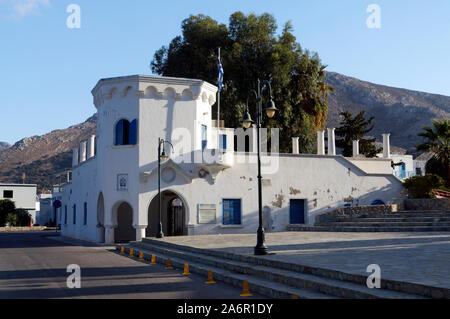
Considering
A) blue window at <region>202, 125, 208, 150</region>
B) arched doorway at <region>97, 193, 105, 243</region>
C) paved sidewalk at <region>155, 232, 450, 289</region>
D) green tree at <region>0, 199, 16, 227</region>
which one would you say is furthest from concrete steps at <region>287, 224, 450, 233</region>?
green tree at <region>0, 199, 16, 227</region>

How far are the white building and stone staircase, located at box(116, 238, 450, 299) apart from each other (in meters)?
12.0

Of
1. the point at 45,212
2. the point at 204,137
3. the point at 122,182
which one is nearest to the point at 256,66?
the point at 204,137

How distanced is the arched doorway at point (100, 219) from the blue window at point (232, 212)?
742cm

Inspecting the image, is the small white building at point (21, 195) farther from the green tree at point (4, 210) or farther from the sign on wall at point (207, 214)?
the sign on wall at point (207, 214)

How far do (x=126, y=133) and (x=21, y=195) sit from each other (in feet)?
162

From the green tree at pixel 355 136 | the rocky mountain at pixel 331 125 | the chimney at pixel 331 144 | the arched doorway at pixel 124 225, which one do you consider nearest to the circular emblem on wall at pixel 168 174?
the arched doorway at pixel 124 225

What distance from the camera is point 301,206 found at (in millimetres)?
31250

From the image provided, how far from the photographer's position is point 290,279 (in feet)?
35.1

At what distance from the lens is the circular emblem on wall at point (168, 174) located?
2789cm

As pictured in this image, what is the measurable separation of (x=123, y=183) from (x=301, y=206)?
1154 centimetres

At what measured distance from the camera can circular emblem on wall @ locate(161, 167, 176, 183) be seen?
91.5ft

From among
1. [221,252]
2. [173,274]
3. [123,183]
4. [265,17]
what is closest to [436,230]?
[221,252]

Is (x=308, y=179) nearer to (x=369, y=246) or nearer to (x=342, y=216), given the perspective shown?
(x=342, y=216)

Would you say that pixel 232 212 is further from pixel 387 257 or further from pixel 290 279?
pixel 290 279
